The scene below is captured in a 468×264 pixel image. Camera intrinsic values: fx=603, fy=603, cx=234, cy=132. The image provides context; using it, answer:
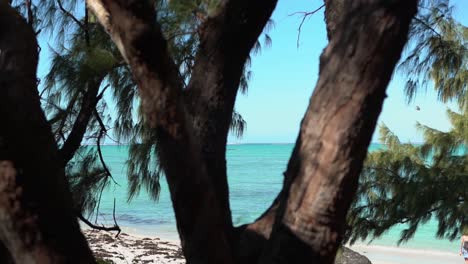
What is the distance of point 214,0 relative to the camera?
1.47 m

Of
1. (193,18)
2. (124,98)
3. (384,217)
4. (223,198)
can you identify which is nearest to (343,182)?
(223,198)

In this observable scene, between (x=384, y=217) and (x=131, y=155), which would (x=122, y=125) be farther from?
(x=384, y=217)

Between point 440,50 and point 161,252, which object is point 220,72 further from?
point 161,252

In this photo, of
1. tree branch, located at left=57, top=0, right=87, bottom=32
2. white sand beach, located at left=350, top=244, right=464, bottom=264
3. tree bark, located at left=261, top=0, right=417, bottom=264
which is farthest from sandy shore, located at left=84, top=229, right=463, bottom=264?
tree bark, located at left=261, top=0, right=417, bottom=264

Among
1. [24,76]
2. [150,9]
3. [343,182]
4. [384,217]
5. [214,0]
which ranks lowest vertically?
[384,217]

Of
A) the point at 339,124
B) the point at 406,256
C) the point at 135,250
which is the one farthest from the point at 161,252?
the point at 339,124

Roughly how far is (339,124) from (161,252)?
7.17m

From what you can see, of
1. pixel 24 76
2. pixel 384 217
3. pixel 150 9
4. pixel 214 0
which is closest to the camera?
pixel 150 9

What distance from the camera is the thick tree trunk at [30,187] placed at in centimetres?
102

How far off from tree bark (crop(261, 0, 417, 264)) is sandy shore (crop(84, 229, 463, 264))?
5931 mm

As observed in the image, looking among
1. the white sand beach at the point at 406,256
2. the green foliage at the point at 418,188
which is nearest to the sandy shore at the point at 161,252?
the white sand beach at the point at 406,256

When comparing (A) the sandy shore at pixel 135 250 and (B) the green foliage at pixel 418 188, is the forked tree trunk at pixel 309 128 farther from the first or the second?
(A) the sandy shore at pixel 135 250

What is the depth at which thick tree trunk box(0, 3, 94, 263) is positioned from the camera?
1.02 m

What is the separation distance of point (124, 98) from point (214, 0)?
1.21m
